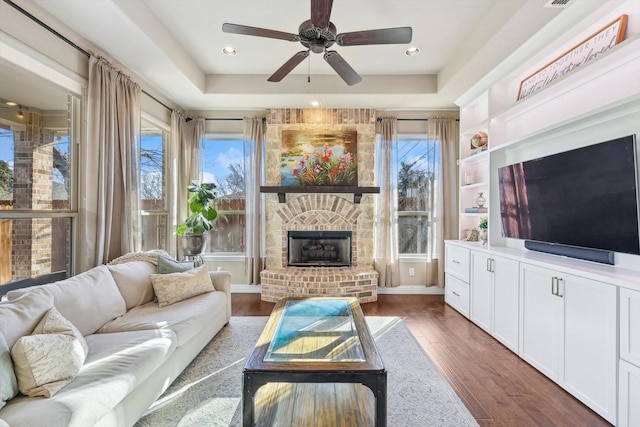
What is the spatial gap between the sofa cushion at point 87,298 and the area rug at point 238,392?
742mm

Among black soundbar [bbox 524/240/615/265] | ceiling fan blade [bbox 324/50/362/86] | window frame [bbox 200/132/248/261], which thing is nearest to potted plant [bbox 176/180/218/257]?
window frame [bbox 200/132/248/261]

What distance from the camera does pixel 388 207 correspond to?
457cm

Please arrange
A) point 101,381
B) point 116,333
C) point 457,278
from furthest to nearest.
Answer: point 457,278, point 116,333, point 101,381

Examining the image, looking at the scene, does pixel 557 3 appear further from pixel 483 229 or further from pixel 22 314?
pixel 22 314

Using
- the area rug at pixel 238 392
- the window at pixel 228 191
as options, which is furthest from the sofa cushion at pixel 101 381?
the window at pixel 228 191

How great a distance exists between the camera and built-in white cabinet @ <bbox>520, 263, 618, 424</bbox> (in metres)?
1.82

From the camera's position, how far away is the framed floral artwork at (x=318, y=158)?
15.0ft

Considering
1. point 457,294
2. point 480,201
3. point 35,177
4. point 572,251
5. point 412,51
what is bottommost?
point 457,294

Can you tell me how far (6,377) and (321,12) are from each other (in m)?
2.55

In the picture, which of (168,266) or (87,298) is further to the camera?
(168,266)

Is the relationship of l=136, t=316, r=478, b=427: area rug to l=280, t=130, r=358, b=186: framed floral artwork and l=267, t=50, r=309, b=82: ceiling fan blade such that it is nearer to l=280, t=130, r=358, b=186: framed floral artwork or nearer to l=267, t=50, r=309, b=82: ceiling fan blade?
l=280, t=130, r=358, b=186: framed floral artwork

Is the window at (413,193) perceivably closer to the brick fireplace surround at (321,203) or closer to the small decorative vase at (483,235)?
the brick fireplace surround at (321,203)

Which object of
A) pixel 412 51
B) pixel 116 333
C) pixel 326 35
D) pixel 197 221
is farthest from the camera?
pixel 197 221

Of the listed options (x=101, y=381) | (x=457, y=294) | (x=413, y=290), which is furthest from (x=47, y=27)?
(x=413, y=290)
